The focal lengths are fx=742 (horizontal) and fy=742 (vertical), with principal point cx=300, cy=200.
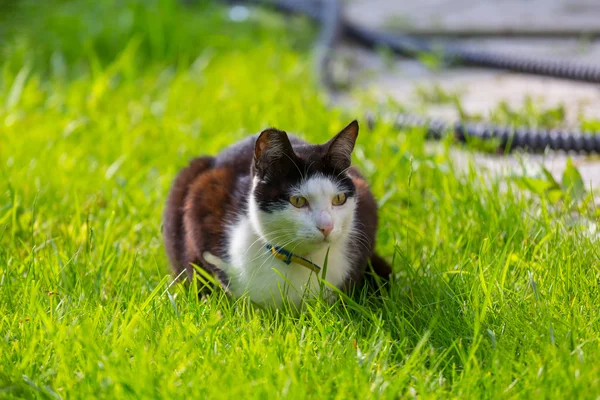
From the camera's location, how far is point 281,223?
2.01 meters

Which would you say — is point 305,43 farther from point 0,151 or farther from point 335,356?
point 335,356

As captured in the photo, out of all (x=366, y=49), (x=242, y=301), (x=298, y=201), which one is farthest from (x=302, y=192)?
(x=366, y=49)

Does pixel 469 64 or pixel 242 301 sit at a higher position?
pixel 469 64

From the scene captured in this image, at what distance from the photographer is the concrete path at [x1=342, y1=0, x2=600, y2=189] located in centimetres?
381

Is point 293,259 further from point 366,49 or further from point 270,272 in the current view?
point 366,49

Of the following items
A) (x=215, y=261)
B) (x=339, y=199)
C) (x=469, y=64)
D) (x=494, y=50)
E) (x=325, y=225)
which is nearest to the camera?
(x=325, y=225)

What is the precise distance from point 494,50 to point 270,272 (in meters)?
3.36

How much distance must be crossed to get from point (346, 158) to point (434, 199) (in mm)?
727

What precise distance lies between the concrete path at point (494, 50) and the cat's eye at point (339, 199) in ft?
3.05

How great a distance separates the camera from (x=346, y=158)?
2086mm

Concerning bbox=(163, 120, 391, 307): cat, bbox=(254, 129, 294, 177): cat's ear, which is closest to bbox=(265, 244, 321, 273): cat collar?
bbox=(163, 120, 391, 307): cat

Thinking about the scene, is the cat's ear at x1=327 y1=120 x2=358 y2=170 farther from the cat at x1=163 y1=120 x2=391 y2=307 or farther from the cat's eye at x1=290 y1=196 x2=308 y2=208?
the cat's eye at x1=290 y1=196 x2=308 y2=208

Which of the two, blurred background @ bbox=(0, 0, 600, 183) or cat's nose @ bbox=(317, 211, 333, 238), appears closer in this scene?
cat's nose @ bbox=(317, 211, 333, 238)

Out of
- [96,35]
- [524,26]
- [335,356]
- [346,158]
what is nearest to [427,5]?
[524,26]
